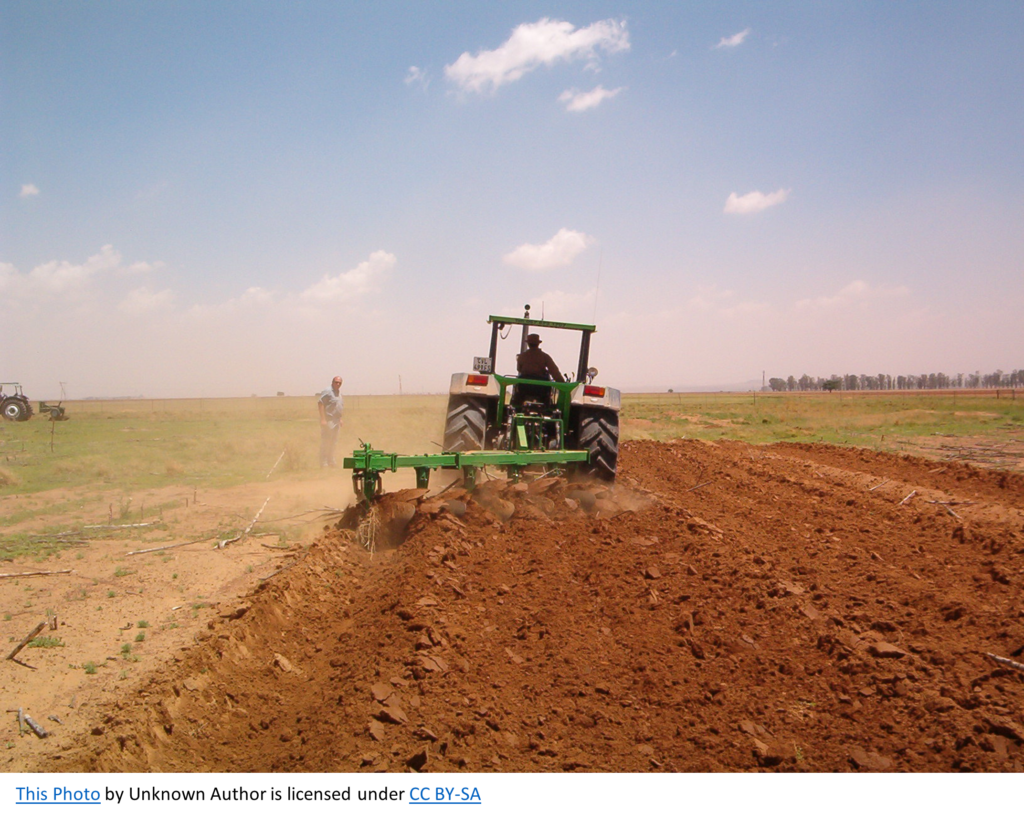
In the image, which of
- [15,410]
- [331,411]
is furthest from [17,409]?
[331,411]

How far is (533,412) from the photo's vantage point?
8.23m

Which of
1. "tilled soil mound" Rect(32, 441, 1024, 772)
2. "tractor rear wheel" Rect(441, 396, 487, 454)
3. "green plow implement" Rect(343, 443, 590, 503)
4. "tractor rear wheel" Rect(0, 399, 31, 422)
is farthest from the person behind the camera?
"tractor rear wheel" Rect(0, 399, 31, 422)

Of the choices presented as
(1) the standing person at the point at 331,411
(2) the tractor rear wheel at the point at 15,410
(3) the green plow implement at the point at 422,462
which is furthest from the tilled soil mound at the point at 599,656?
(2) the tractor rear wheel at the point at 15,410

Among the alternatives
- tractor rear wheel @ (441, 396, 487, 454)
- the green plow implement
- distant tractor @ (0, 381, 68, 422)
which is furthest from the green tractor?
distant tractor @ (0, 381, 68, 422)

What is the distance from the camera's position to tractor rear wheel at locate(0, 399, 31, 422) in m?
26.7

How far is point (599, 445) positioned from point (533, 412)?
3.07ft

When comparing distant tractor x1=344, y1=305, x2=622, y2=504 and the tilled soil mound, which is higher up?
distant tractor x1=344, y1=305, x2=622, y2=504

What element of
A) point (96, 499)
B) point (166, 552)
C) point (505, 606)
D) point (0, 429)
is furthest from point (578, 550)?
point (0, 429)

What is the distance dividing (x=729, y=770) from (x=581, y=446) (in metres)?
5.20

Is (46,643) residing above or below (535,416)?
below

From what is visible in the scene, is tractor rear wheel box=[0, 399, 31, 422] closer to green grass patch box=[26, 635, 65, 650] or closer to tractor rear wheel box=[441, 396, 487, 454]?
tractor rear wheel box=[441, 396, 487, 454]

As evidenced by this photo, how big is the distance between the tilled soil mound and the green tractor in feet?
3.83

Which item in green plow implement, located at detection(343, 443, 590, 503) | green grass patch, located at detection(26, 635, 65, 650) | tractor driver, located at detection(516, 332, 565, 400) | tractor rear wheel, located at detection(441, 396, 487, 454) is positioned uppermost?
tractor driver, located at detection(516, 332, 565, 400)

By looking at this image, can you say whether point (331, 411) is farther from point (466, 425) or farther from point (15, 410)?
point (15, 410)
